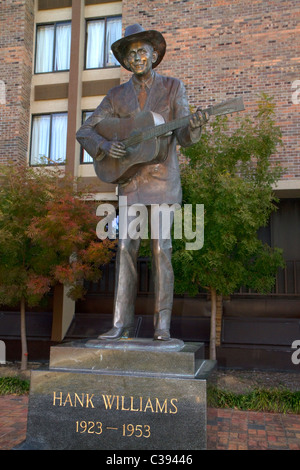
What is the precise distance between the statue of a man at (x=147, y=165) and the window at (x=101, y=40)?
10718 mm

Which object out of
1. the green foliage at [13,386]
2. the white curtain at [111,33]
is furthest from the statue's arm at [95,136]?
the white curtain at [111,33]

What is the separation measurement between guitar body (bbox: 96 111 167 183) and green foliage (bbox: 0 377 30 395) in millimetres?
5132

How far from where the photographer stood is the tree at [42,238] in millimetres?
9180

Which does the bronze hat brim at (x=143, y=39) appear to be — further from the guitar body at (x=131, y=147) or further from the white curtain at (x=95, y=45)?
the white curtain at (x=95, y=45)

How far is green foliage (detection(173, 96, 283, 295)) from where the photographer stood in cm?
876

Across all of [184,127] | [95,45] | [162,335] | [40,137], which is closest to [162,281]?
[162,335]

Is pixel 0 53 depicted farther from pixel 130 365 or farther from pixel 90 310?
pixel 130 365

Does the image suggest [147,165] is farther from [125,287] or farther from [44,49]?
[44,49]

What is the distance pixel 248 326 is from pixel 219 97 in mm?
6297

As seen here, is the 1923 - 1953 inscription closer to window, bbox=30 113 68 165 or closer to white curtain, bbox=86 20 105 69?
window, bbox=30 113 68 165

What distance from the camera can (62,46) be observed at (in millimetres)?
14828

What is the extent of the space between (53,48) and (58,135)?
3100 mm

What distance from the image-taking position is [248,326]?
38.1 feet

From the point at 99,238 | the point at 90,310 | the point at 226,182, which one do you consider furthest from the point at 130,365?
the point at 90,310
